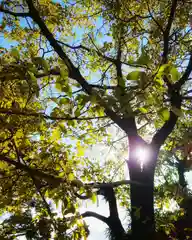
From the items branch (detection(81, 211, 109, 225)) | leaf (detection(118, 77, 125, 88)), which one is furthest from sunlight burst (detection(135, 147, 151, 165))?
leaf (detection(118, 77, 125, 88))

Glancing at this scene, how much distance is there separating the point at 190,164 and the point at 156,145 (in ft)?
16.2

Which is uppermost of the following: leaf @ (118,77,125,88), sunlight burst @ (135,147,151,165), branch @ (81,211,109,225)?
sunlight burst @ (135,147,151,165)

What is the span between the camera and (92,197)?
1.93 metres

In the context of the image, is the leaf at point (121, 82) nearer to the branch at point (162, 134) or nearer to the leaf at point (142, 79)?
the leaf at point (142, 79)

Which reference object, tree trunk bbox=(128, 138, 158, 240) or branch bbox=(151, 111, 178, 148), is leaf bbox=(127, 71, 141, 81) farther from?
branch bbox=(151, 111, 178, 148)

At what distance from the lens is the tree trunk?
599 cm

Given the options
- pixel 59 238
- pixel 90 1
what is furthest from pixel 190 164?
pixel 90 1

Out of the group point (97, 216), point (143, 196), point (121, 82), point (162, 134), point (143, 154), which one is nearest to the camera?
point (121, 82)

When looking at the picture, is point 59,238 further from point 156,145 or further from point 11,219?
point 156,145

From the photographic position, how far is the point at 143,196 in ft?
20.8

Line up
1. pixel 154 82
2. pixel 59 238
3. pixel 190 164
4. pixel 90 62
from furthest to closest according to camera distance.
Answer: pixel 90 62, pixel 59 238, pixel 190 164, pixel 154 82

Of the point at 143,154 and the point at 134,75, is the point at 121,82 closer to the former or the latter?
the point at 134,75

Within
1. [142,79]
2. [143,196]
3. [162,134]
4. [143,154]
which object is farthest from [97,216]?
[142,79]

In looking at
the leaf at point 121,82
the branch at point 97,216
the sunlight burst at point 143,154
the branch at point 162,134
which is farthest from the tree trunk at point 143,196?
the leaf at point 121,82
